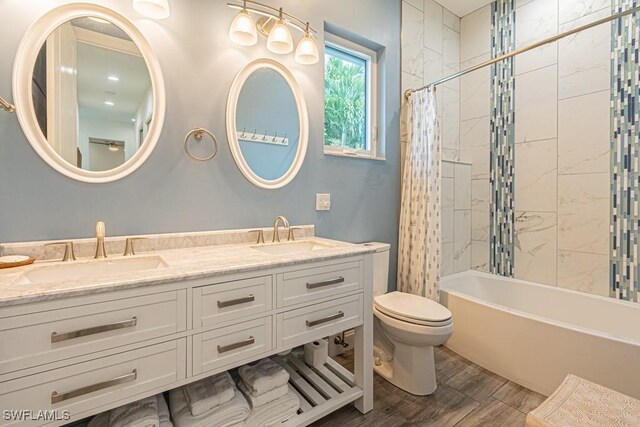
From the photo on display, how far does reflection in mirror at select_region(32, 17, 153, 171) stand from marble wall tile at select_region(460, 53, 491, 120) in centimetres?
271

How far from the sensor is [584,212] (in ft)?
7.19

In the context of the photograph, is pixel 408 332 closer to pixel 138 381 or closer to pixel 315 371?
pixel 315 371

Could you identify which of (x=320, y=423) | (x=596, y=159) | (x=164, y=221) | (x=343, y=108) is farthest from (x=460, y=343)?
(x=164, y=221)

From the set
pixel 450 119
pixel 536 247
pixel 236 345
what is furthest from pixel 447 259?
pixel 236 345

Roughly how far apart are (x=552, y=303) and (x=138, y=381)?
2745mm

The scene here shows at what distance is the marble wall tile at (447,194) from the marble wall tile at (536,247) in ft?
1.76

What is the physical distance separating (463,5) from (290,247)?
2.77 m

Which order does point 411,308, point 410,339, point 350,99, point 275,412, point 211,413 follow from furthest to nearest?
point 350,99, point 411,308, point 410,339, point 275,412, point 211,413

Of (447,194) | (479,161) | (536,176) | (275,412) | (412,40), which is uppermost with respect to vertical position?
(412,40)

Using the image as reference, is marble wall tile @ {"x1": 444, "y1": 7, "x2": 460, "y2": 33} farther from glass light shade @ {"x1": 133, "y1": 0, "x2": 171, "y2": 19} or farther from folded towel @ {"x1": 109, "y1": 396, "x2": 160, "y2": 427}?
folded towel @ {"x1": 109, "y1": 396, "x2": 160, "y2": 427}

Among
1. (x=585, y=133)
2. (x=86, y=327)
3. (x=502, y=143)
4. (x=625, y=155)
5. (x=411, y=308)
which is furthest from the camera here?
(x=502, y=143)

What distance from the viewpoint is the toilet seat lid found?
5.35 feet

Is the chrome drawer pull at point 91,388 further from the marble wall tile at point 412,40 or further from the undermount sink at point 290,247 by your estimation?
the marble wall tile at point 412,40

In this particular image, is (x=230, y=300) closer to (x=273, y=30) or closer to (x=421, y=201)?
(x=273, y=30)
